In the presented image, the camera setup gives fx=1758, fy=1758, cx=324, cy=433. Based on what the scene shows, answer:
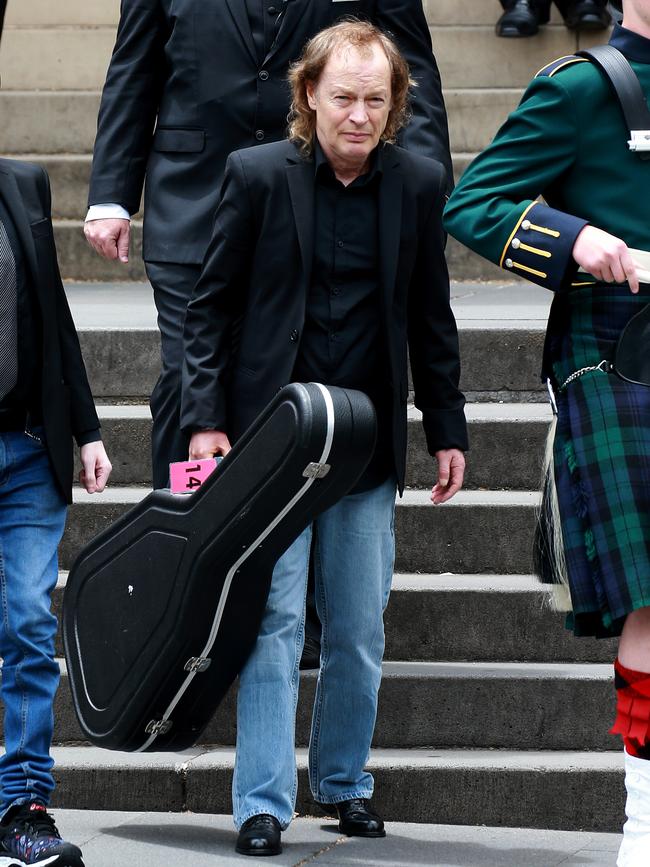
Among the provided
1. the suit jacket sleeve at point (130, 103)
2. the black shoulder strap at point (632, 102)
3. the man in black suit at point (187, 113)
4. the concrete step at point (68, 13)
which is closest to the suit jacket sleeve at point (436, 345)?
the man in black suit at point (187, 113)

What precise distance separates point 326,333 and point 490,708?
3.56 ft

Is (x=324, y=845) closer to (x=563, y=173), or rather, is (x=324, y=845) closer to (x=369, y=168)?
(x=369, y=168)

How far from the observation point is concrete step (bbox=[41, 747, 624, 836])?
4.09m

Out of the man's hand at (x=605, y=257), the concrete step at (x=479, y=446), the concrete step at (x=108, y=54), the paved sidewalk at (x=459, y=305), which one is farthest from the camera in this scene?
the concrete step at (x=108, y=54)

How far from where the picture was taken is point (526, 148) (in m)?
3.14

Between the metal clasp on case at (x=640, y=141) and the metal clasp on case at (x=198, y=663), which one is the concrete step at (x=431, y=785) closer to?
the metal clasp on case at (x=198, y=663)

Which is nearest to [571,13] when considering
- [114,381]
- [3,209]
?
[114,381]

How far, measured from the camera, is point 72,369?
13.0ft

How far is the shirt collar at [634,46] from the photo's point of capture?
3104 mm

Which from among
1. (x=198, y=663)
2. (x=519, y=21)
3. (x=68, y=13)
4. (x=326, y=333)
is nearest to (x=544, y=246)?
(x=326, y=333)

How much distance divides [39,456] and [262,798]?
35.0 inches

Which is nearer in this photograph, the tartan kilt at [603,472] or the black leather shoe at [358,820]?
the tartan kilt at [603,472]

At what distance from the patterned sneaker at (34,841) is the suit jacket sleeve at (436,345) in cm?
122

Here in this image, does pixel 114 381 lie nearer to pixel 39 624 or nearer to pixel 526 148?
pixel 39 624
